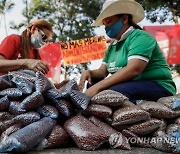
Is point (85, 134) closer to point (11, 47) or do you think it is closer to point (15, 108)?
point (15, 108)

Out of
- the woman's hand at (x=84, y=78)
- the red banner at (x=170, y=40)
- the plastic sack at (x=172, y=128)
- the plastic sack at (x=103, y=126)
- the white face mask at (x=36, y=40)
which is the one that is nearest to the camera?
the plastic sack at (x=103, y=126)

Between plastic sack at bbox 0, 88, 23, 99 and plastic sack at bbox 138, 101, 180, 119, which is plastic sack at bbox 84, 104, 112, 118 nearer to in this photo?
plastic sack at bbox 138, 101, 180, 119

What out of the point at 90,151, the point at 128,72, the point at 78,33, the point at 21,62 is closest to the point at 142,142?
the point at 90,151

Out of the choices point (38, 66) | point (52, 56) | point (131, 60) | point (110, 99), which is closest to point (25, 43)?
point (38, 66)

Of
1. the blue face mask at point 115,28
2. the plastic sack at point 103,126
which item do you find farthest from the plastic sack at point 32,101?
the blue face mask at point 115,28

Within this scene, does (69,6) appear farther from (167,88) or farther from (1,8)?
(167,88)

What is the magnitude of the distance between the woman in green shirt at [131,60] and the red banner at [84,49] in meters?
5.92

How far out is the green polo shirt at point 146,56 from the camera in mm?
2014

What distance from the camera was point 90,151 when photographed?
148 cm

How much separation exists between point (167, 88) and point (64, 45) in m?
6.61

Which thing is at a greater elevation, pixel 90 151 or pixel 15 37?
pixel 15 37

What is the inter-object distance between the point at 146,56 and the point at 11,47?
1.14 meters

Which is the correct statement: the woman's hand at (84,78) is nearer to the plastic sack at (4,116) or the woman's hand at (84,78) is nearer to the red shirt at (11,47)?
the red shirt at (11,47)

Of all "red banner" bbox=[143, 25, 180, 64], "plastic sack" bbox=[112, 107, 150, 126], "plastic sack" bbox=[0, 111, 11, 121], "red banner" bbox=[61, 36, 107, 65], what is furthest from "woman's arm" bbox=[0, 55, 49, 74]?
"red banner" bbox=[61, 36, 107, 65]
